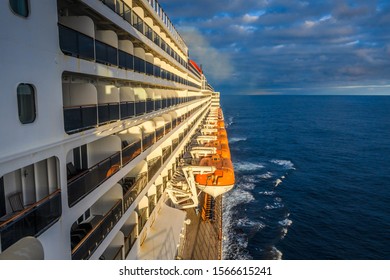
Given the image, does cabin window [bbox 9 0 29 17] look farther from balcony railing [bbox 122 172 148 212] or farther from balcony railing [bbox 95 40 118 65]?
balcony railing [bbox 122 172 148 212]

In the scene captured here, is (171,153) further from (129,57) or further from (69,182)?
(69,182)

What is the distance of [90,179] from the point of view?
861 centimetres

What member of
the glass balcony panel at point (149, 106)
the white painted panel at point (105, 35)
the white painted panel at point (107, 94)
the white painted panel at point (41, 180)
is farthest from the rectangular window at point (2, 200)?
the glass balcony panel at point (149, 106)

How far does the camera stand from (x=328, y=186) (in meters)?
34.9

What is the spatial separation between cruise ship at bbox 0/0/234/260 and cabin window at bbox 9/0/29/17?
0.02 m

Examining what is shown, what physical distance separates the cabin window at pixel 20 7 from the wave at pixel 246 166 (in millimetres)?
37852

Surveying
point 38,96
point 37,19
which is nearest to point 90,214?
point 38,96

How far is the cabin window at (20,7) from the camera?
535 cm

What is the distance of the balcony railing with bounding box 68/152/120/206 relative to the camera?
7.59 metres

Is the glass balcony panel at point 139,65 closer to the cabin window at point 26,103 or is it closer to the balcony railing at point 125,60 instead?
the balcony railing at point 125,60

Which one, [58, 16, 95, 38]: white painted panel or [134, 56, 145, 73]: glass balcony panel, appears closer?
[58, 16, 95, 38]: white painted panel

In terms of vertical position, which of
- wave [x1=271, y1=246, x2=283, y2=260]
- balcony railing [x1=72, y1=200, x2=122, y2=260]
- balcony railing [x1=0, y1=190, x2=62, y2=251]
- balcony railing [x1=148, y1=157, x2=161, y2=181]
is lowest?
wave [x1=271, y1=246, x2=283, y2=260]

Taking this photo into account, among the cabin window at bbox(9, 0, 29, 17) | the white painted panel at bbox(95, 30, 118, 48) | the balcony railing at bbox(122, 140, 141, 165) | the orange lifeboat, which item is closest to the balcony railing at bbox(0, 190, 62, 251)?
the cabin window at bbox(9, 0, 29, 17)
